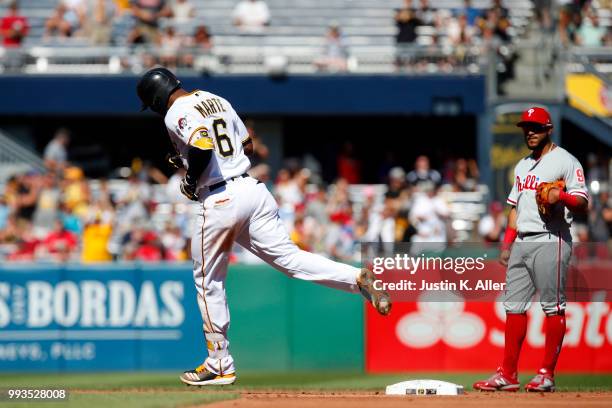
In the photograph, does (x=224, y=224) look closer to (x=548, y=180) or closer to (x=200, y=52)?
(x=548, y=180)

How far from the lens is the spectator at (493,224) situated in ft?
52.3

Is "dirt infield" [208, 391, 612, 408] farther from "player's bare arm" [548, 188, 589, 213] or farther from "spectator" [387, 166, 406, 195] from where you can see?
"spectator" [387, 166, 406, 195]

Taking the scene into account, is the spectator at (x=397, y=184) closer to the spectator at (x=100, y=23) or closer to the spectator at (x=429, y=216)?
the spectator at (x=429, y=216)

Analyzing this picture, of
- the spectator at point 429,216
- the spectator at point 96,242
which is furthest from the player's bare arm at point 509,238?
the spectator at point 96,242

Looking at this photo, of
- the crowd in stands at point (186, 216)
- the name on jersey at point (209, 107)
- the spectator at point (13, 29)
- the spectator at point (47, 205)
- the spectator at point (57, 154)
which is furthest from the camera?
the spectator at point (13, 29)

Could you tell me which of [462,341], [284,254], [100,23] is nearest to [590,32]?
[100,23]

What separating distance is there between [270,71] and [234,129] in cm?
1189

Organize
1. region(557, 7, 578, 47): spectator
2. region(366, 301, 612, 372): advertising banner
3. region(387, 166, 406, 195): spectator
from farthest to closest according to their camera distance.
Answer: region(557, 7, 578, 47): spectator
region(387, 166, 406, 195): spectator
region(366, 301, 612, 372): advertising banner

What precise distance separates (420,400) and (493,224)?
856 cm

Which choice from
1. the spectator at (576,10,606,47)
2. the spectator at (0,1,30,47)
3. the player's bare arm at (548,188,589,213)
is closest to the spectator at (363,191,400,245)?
the spectator at (576,10,606,47)

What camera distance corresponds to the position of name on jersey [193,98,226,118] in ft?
28.4

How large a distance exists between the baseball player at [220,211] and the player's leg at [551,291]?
129 centimetres

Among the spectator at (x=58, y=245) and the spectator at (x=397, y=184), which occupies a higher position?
the spectator at (x=397, y=184)

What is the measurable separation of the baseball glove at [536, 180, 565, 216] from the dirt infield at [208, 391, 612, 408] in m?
1.34
